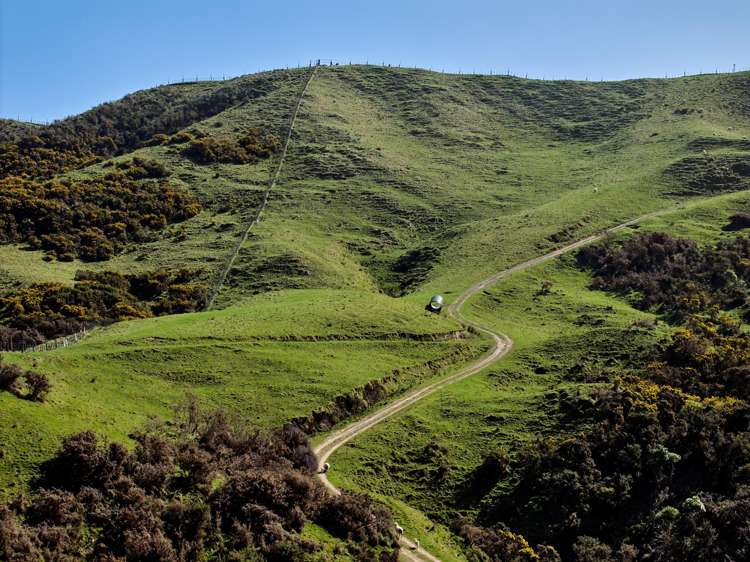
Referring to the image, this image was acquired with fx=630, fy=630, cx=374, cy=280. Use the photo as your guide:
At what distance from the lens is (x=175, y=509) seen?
65.9 ft

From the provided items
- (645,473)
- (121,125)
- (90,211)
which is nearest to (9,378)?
(645,473)

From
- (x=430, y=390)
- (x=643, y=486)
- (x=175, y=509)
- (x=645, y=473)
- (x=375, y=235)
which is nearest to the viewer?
(x=175, y=509)

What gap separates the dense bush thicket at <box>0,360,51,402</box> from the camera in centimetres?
2425

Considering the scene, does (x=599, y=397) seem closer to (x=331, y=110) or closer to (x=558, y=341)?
(x=558, y=341)

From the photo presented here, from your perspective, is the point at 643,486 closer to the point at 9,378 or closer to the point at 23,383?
the point at 23,383

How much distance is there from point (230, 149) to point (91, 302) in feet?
A: 184

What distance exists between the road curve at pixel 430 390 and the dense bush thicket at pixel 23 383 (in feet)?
39.7

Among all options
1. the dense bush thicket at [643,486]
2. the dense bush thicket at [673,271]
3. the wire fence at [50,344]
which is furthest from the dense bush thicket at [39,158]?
the dense bush thicket at [643,486]

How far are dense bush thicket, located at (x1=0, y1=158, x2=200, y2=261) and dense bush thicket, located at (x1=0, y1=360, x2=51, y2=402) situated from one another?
51296mm

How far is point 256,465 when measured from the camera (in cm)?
2512

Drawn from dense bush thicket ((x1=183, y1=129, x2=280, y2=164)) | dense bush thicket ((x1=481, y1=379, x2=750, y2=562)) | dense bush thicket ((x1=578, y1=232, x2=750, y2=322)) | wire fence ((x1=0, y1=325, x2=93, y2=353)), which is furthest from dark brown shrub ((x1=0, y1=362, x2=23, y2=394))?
dense bush thicket ((x1=183, y1=129, x2=280, y2=164))

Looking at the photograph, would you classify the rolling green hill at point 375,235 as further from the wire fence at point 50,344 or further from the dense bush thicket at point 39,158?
the wire fence at point 50,344

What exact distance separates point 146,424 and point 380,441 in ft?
39.1

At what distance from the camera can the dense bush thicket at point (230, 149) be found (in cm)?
10575
